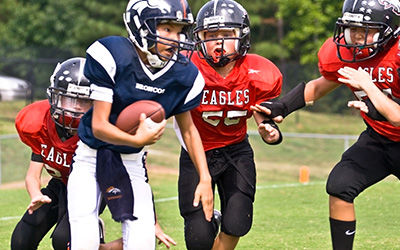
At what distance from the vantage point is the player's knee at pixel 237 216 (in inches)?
195

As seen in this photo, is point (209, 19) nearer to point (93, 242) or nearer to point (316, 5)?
point (93, 242)

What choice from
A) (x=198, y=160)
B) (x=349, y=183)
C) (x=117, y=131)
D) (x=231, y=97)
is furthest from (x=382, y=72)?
(x=117, y=131)

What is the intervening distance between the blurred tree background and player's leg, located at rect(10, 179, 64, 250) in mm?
15248

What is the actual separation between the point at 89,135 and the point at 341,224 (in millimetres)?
1795

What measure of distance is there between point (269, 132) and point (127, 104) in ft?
3.60

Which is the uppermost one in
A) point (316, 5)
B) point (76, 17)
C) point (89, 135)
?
point (89, 135)

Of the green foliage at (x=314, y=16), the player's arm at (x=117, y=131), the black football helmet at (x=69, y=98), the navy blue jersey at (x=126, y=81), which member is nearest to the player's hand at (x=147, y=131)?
the player's arm at (x=117, y=131)

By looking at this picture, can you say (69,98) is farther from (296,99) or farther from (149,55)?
(296,99)

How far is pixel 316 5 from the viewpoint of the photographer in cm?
2047

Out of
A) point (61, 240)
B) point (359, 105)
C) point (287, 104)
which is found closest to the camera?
point (359, 105)

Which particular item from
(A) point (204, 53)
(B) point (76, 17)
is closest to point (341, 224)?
(A) point (204, 53)

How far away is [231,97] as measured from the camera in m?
5.12

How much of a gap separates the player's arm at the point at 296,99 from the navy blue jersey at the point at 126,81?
Result: 75 centimetres

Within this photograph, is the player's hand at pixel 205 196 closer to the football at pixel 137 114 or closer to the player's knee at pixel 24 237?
the football at pixel 137 114
